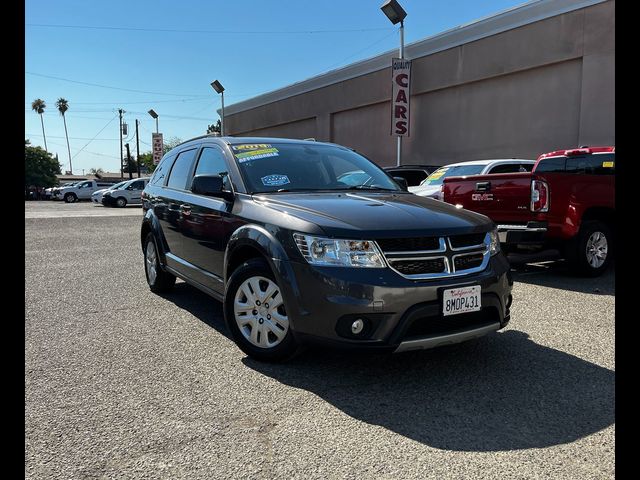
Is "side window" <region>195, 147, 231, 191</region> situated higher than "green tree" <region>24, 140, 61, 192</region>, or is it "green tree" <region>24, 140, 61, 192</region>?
"green tree" <region>24, 140, 61, 192</region>

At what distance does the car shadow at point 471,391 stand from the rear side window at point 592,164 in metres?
3.58

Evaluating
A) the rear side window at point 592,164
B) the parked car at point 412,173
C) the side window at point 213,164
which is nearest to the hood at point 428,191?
the rear side window at point 592,164

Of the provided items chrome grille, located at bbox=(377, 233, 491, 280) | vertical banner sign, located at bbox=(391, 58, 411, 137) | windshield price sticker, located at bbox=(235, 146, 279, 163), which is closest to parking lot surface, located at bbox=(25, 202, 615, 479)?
chrome grille, located at bbox=(377, 233, 491, 280)

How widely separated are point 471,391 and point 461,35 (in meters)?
16.9

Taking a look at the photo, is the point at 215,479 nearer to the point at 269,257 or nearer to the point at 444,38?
the point at 269,257

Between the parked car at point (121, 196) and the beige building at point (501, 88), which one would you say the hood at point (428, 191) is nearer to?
the beige building at point (501, 88)

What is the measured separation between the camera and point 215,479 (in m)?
2.33

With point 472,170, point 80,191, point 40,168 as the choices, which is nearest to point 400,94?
point 472,170

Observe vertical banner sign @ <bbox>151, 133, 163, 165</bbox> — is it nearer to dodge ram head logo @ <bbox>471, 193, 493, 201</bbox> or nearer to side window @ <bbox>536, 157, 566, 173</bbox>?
dodge ram head logo @ <bbox>471, 193, 493, 201</bbox>

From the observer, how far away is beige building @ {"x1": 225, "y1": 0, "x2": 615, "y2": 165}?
1392cm

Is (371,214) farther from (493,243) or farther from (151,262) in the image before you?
(151,262)

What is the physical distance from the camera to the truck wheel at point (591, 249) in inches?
263

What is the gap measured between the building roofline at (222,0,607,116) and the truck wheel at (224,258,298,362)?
14.3 metres

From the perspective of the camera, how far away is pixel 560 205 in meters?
6.46
